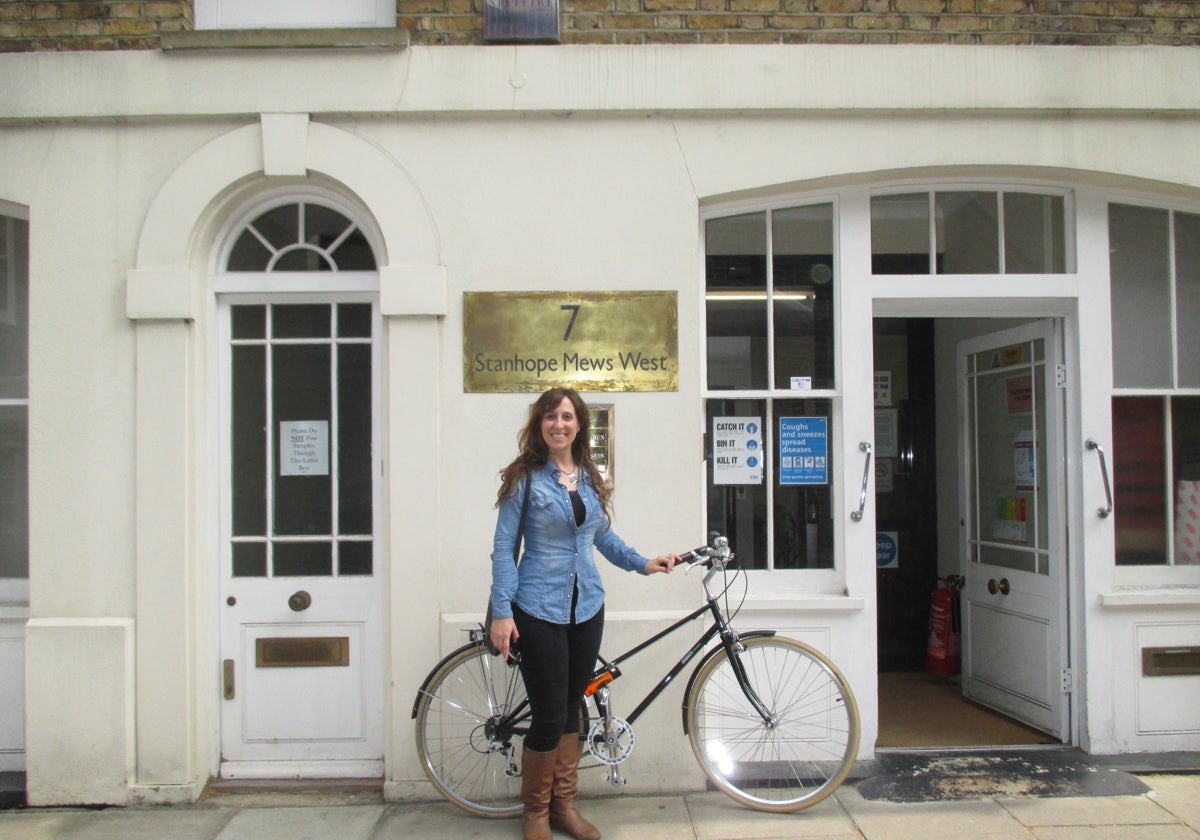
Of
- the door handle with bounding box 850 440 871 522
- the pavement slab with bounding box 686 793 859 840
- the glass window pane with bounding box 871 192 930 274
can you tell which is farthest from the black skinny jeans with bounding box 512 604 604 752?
the glass window pane with bounding box 871 192 930 274

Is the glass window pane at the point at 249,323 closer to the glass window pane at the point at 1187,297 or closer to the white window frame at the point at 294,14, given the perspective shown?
the white window frame at the point at 294,14

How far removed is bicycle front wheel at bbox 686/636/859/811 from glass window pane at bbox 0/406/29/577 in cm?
359

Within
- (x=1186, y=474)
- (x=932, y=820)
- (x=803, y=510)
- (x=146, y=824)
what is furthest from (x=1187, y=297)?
(x=146, y=824)

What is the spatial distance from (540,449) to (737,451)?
1.35 meters

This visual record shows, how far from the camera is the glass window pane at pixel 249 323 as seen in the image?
4.67 metres

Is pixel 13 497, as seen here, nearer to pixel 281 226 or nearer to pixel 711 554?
pixel 281 226

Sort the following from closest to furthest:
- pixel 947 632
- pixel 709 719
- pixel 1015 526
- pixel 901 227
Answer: pixel 709 719
pixel 901 227
pixel 1015 526
pixel 947 632

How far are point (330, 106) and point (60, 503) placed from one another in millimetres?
2374

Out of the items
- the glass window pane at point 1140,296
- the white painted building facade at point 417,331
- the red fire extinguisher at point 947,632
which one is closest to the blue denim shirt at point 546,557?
the white painted building facade at point 417,331

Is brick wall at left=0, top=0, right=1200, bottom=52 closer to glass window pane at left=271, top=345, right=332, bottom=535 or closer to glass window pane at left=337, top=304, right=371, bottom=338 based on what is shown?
glass window pane at left=337, top=304, right=371, bottom=338

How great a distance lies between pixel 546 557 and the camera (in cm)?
372

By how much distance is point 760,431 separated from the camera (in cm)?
470

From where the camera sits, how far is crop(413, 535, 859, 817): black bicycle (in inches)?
157

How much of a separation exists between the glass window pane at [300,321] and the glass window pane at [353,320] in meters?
0.06
